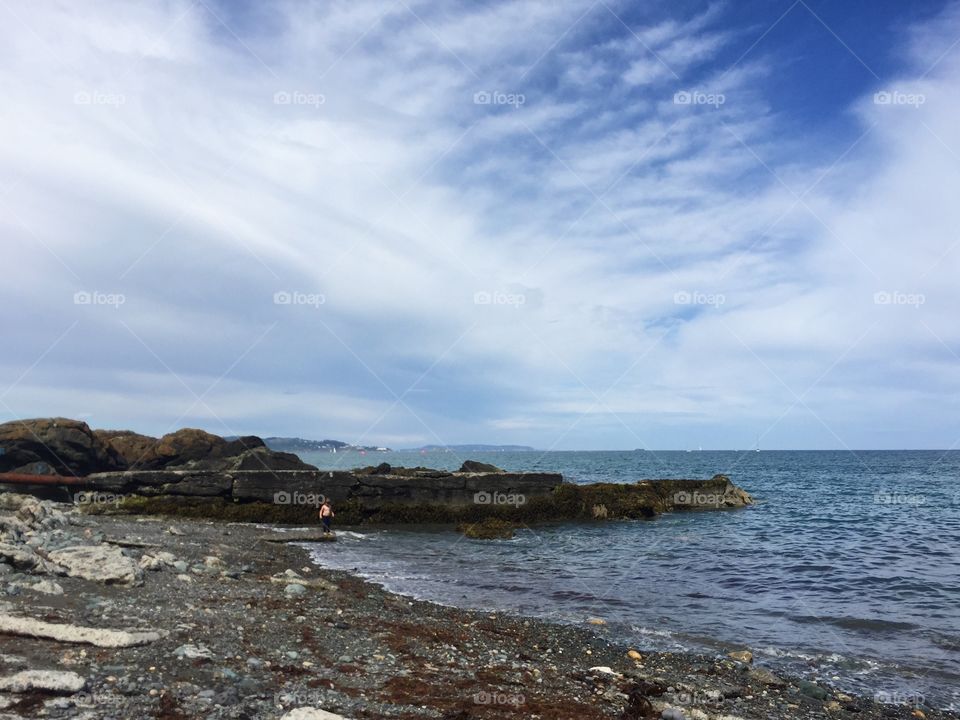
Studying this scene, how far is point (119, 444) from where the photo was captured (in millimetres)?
48125

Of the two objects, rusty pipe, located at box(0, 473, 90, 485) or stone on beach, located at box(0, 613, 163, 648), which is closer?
stone on beach, located at box(0, 613, 163, 648)

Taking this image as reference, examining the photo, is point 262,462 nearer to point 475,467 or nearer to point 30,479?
point 475,467

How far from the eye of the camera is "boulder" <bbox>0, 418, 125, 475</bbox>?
1577 inches

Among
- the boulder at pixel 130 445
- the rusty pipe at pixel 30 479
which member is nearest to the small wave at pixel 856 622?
the rusty pipe at pixel 30 479

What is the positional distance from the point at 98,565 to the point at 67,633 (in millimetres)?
4429

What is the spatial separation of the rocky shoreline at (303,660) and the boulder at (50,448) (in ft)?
105

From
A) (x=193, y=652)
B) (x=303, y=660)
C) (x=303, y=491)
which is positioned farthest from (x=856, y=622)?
(x=303, y=491)

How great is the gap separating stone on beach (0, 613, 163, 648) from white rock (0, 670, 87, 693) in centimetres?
122

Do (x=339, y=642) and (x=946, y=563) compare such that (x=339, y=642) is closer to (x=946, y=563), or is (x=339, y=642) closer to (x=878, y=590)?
(x=878, y=590)

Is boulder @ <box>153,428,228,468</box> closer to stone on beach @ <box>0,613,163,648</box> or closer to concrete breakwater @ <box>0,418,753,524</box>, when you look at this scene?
concrete breakwater @ <box>0,418,753,524</box>

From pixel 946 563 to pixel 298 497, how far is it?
2957cm

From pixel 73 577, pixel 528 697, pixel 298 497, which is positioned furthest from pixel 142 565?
pixel 298 497

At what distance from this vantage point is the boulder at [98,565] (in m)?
11.2

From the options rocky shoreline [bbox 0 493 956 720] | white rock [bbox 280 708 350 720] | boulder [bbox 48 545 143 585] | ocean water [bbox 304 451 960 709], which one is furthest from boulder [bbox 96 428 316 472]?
white rock [bbox 280 708 350 720]
